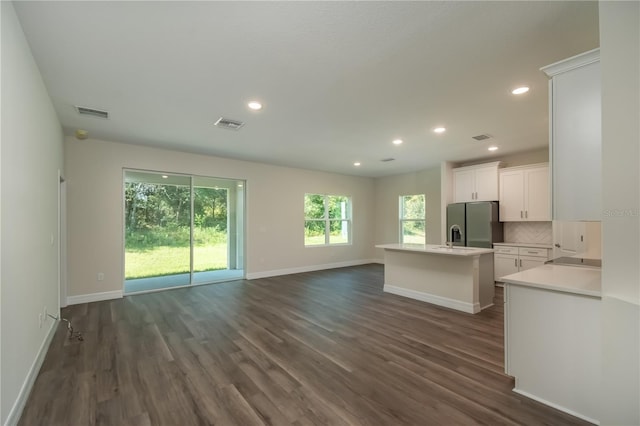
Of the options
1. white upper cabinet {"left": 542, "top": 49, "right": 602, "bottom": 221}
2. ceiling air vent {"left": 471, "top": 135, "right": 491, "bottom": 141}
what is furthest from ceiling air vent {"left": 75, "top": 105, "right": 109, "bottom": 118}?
ceiling air vent {"left": 471, "top": 135, "right": 491, "bottom": 141}

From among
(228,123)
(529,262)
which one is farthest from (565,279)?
(228,123)

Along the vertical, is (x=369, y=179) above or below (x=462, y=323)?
above

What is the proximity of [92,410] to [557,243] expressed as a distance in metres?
6.65

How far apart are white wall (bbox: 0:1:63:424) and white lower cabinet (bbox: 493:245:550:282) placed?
240 inches

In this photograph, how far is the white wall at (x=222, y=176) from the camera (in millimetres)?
4648

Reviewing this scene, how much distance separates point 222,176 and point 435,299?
4.70 metres

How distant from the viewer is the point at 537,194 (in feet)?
17.7

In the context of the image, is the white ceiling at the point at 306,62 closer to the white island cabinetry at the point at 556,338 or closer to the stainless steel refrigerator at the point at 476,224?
the white island cabinetry at the point at 556,338

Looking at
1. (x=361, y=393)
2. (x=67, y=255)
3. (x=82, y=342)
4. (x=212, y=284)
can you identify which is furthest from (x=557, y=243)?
(x=67, y=255)

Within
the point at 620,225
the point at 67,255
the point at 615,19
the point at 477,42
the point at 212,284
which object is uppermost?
the point at 477,42

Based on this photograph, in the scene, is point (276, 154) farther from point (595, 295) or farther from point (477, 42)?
point (595, 295)

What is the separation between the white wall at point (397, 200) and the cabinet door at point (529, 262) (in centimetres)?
206

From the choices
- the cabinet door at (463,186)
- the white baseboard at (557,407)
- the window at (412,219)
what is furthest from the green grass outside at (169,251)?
the white baseboard at (557,407)

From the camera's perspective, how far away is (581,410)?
193cm
